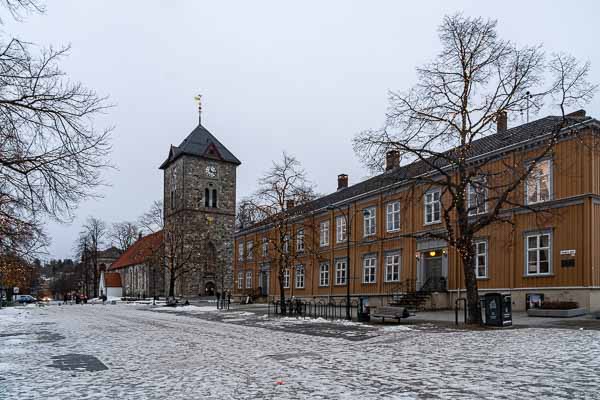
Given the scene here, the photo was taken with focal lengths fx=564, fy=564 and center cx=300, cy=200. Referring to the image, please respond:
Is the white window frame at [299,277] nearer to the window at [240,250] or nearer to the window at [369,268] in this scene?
the window at [369,268]

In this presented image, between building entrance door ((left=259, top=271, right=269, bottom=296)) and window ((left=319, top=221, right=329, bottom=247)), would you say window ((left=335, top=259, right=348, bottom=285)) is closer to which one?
window ((left=319, top=221, right=329, bottom=247))

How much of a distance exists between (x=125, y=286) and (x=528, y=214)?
85.3 m

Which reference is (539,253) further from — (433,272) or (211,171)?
(211,171)

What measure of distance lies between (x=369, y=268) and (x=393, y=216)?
4.78 m

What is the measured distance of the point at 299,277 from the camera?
166 feet

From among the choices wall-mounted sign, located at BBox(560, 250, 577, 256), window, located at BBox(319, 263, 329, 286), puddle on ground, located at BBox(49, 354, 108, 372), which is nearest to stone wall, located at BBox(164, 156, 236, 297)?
window, located at BBox(319, 263, 329, 286)

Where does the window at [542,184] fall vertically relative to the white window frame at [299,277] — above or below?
above

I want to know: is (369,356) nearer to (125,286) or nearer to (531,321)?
(531,321)

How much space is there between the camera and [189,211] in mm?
75688

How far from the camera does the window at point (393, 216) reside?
3778 cm

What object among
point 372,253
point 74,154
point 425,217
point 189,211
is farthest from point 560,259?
point 189,211

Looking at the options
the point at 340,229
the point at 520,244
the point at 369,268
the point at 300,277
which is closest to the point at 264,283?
the point at 300,277

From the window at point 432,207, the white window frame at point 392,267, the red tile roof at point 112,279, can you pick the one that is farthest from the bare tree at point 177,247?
the red tile roof at point 112,279

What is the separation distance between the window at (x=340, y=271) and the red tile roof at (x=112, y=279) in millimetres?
69773
